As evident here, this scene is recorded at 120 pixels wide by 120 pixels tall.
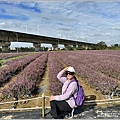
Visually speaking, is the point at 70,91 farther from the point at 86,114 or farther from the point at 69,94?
the point at 86,114

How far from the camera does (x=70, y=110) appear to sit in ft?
13.1

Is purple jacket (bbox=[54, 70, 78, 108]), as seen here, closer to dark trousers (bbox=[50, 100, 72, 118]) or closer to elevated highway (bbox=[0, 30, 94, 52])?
dark trousers (bbox=[50, 100, 72, 118])

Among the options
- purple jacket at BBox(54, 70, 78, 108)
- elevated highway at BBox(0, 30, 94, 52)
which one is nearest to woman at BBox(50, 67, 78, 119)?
purple jacket at BBox(54, 70, 78, 108)

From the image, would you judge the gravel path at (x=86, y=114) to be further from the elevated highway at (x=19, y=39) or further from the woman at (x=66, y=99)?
the elevated highway at (x=19, y=39)

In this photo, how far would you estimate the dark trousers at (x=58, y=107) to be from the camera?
12.8 feet

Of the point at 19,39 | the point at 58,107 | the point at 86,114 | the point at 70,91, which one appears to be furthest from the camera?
the point at 19,39

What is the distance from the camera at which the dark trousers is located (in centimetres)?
391

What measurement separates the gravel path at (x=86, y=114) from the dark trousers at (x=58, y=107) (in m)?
0.24

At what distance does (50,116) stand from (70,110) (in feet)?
1.58

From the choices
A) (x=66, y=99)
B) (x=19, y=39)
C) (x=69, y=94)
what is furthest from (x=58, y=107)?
(x=19, y=39)

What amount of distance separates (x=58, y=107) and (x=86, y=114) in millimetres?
746

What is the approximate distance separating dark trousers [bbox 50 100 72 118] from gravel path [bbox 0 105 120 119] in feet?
0.77

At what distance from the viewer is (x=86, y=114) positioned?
4.28m

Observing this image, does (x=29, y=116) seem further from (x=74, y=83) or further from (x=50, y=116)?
(x=74, y=83)
